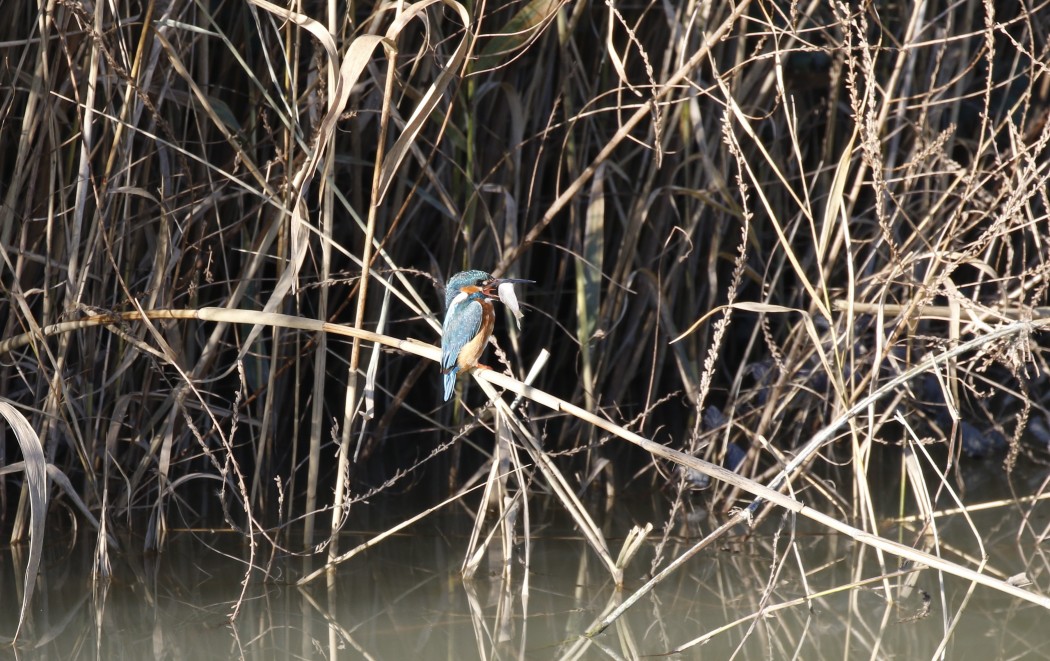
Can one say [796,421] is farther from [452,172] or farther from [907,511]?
[452,172]

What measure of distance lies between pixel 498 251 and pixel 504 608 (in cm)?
104

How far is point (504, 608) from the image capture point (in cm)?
244

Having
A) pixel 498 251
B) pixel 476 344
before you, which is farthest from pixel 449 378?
pixel 498 251

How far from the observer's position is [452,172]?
10.1ft

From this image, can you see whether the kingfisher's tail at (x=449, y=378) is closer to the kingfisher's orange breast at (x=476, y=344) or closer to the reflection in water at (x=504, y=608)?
the kingfisher's orange breast at (x=476, y=344)

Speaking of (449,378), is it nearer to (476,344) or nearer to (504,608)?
(476,344)

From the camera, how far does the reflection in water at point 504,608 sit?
7.36ft

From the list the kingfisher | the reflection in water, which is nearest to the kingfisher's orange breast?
the kingfisher

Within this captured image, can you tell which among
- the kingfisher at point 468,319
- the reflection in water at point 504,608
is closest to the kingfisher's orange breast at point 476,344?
the kingfisher at point 468,319

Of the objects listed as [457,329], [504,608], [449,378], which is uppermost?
[457,329]

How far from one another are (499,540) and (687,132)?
51.3 inches

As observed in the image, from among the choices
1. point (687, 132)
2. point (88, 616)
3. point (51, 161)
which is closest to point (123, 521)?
point (88, 616)

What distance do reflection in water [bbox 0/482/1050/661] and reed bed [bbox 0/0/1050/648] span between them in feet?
0.28

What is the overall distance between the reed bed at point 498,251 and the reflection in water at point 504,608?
9 centimetres
